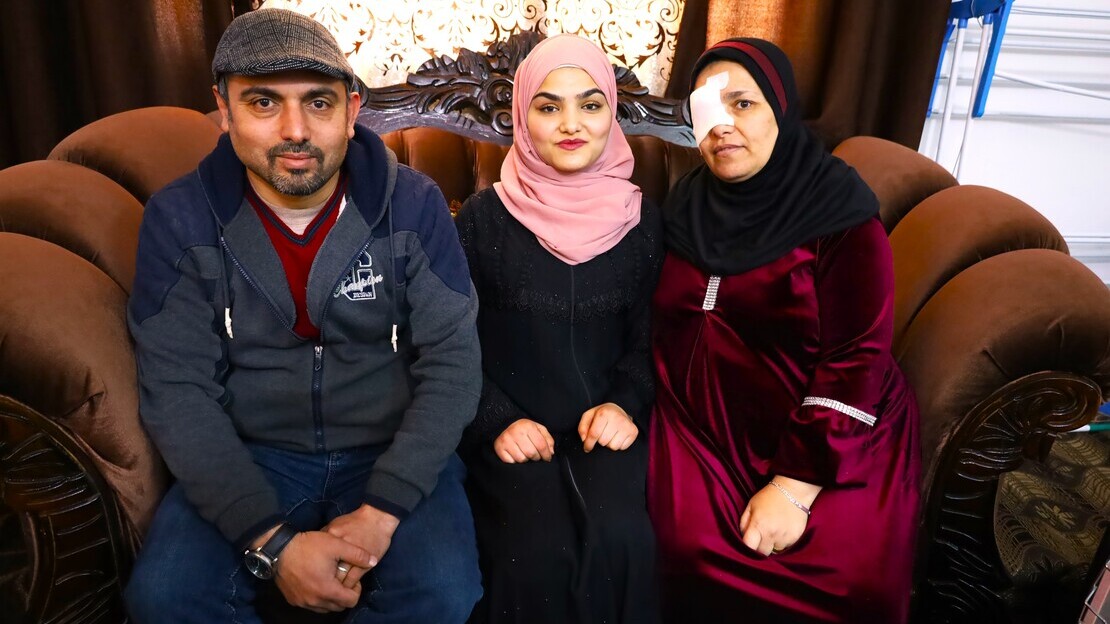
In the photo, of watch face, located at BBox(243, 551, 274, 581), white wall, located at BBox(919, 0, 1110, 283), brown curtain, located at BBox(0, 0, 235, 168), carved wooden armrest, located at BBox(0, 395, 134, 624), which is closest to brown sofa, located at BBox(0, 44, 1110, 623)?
carved wooden armrest, located at BBox(0, 395, 134, 624)

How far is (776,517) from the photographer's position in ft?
3.67

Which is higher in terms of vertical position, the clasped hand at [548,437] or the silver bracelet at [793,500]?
the clasped hand at [548,437]

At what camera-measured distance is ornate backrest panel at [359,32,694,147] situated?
175cm

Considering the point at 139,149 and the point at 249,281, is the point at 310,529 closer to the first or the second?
the point at 249,281

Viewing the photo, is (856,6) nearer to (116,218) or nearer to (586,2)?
(586,2)

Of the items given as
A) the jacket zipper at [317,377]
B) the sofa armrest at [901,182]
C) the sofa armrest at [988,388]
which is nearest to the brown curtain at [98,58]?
the jacket zipper at [317,377]

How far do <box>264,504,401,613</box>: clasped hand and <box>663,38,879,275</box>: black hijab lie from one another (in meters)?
0.74

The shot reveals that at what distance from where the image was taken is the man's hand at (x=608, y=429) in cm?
124

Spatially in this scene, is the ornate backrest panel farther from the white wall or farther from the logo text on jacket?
the white wall

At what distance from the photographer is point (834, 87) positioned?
200cm

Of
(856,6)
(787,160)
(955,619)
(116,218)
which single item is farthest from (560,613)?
(856,6)

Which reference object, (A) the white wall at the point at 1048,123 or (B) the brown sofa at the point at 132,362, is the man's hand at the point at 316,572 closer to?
(B) the brown sofa at the point at 132,362

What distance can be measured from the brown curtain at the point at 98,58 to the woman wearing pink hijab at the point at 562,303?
1.07 meters

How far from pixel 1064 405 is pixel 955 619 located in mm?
443
